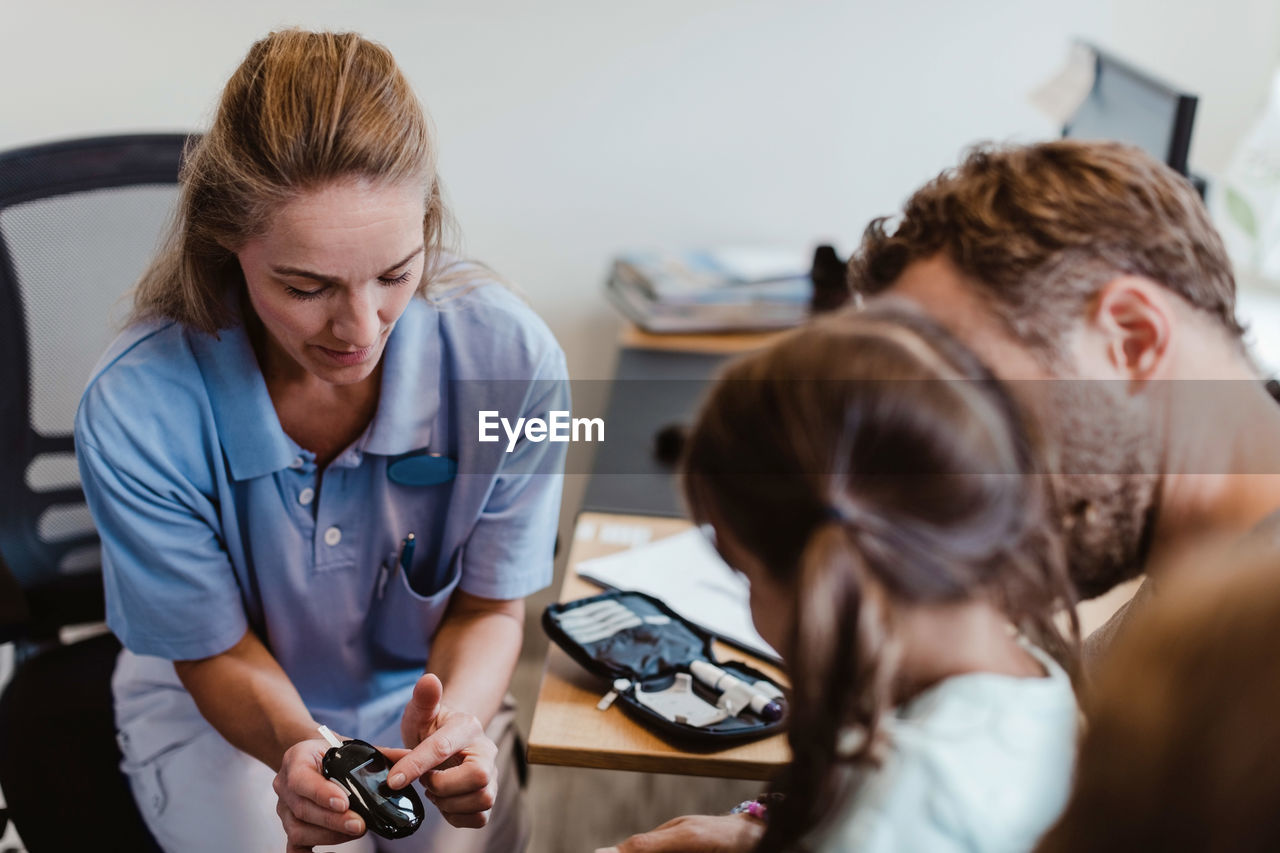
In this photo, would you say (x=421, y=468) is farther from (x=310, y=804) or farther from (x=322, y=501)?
(x=310, y=804)

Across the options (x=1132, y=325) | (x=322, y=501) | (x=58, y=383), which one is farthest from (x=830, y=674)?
(x=58, y=383)

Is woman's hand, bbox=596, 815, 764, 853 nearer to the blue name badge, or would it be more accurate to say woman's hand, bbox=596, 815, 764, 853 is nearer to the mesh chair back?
the blue name badge

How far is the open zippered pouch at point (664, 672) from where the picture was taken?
35.1 inches

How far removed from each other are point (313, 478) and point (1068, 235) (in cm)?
Result: 64

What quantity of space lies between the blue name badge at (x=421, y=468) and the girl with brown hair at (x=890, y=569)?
409 millimetres

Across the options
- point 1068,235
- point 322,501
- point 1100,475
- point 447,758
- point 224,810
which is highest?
point 1068,235

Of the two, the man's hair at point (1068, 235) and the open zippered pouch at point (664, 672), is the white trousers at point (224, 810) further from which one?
the man's hair at point (1068, 235)

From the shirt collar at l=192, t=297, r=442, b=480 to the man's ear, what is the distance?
0.55 meters

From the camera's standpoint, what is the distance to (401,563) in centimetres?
101

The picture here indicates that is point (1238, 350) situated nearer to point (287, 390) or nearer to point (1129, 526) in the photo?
point (1129, 526)

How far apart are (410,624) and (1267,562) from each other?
76 centimetres

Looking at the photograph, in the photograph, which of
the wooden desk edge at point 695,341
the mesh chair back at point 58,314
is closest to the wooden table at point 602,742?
the mesh chair back at point 58,314

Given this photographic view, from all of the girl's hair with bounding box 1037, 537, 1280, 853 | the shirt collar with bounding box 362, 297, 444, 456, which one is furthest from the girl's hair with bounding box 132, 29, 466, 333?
the girl's hair with bounding box 1037, 537, 1280, 853

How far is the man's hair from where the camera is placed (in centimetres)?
72
